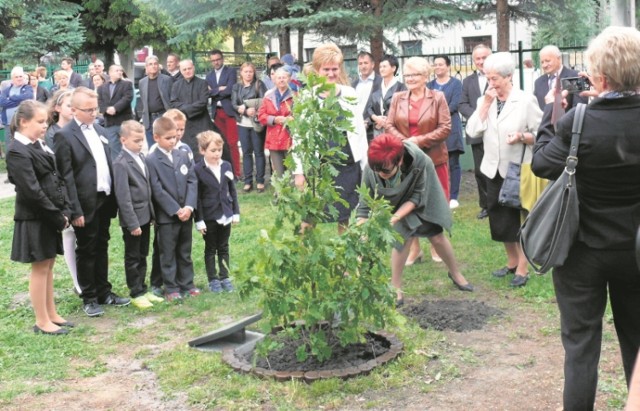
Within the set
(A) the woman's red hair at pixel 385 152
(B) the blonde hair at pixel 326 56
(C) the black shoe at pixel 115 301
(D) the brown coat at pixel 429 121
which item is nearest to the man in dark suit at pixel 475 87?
(D) the brown coat at pixel 429 121

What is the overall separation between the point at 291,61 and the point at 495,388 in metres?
8.54

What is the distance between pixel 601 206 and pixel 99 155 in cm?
454

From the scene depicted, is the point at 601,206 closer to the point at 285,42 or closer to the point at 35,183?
the point at 35,183

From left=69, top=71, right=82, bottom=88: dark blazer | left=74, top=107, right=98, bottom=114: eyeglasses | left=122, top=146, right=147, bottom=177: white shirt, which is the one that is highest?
left=69, top=71, right=82, bottom=88: dark blazer

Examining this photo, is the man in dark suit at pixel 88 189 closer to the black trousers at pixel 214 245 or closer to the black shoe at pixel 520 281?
the black trousers at pixel 214 245

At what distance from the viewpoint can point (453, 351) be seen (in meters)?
5.71

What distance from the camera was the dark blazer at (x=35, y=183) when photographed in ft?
20.5

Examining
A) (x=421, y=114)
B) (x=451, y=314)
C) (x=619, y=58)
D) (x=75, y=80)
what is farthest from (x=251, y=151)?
(x=619, y=58)

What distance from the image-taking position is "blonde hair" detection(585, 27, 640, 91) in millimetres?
3672

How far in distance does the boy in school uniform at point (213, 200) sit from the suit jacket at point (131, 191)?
1.64 ft

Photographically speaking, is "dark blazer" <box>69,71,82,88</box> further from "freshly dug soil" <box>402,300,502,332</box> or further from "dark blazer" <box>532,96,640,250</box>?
"dark blazer" <box>532,96,640,250</box>

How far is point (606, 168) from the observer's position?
150 inches

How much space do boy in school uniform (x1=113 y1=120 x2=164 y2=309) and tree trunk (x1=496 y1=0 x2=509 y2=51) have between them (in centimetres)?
684

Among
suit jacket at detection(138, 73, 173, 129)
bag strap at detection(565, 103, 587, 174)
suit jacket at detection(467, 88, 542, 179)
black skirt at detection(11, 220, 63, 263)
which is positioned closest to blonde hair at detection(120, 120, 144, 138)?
black skirt at detection(11, 220, 63, 263)
